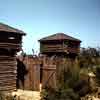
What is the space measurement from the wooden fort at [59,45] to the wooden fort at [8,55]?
38.6 feet

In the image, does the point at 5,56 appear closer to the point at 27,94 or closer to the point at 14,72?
the point at 14,72

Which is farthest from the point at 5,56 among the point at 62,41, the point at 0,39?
the point at 62,41

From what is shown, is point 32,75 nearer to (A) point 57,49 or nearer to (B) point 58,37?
(A) point 57,49

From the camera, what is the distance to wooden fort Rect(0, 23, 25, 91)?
19.4m

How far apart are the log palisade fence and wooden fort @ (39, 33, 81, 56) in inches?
456

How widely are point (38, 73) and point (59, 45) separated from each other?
12276 mm

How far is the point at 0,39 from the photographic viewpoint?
63.4 ft

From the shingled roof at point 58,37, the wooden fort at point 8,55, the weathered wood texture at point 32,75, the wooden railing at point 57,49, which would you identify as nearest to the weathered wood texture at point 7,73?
→ the wooden fort at point 8,55

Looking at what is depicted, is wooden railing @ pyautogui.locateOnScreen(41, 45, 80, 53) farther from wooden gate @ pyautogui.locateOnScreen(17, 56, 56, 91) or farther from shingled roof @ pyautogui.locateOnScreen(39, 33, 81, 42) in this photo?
wooden gate @ pyautogui.locateOnScreen(17, 56, 56, 91)

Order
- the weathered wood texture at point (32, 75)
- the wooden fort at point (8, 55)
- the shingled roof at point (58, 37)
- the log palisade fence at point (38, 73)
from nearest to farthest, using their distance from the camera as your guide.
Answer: the wooden fort at point (8, 55) < the log palisade fence at point (38, 73) < the weathered wood texture at point (32, 75) < the shingled roof at point (58, 37)

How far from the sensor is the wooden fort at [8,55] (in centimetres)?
1944

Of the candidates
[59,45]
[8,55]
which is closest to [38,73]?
[8,55]

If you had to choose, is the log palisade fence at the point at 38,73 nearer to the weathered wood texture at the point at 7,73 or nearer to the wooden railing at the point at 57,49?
the weathered wood texture at the point at 7,73

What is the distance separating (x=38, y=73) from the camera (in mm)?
20219
